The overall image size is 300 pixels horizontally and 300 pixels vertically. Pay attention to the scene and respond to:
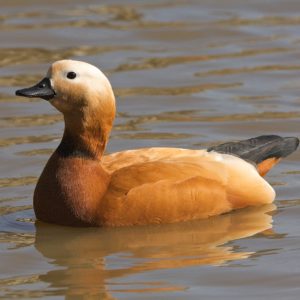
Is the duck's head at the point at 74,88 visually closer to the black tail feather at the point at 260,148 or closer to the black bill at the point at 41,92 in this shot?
the black bill at the point at 41,92

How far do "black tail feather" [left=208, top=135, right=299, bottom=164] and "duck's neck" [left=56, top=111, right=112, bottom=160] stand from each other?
101 cm

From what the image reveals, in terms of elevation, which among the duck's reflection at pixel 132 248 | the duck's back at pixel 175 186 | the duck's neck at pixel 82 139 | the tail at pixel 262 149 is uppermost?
the duck's neck at pixel 82 139

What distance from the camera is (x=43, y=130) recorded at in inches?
504

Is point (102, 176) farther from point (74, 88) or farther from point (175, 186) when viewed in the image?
point (74, 88)

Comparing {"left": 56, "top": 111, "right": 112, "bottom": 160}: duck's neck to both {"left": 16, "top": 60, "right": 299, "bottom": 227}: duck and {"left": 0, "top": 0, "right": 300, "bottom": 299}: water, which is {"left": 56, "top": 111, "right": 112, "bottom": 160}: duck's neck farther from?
{"left": 0, "top": 0, "right": 300, "bottom": 299}: water

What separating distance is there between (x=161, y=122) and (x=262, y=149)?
2.19 metres

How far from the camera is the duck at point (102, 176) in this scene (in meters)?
10.2

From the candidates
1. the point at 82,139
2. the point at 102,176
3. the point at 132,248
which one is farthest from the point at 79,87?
the point at 132,248

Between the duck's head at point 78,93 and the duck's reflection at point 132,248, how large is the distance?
2.68 ft

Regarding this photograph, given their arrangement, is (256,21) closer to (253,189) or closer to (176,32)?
(176,32)

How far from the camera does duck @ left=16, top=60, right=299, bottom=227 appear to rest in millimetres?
10164

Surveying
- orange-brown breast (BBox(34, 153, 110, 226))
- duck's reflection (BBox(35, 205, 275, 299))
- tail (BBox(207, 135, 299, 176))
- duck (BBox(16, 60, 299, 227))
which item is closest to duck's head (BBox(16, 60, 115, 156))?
duck (BBox(16, 60, 299, 227))

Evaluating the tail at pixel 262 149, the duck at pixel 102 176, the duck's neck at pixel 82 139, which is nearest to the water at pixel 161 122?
the duck at pixel 102 176

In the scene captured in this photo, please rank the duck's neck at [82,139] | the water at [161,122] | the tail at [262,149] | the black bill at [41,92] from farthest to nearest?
1. the tail at [262,149]
2. the duck's neck at [82,139]
3. the black bill at [41,92]
4. the water at [161,122]
